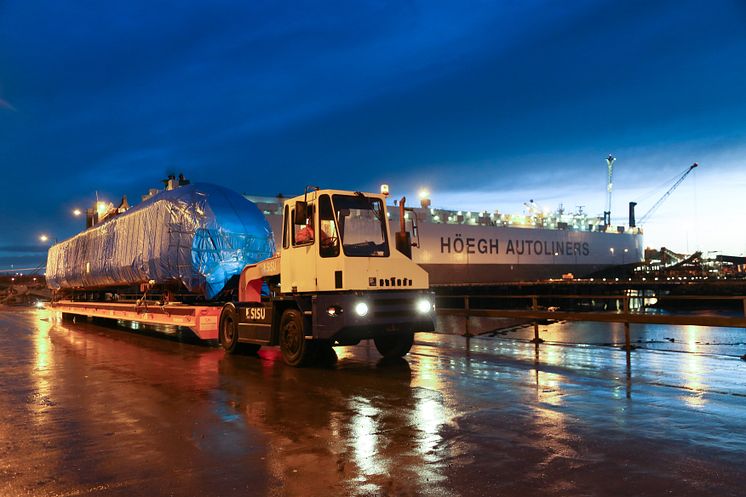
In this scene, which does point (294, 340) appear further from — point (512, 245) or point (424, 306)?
point (512, 245)

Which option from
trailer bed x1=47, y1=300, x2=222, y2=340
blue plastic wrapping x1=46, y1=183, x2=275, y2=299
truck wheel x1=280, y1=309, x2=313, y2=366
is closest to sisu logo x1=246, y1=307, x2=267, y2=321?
truck wheel x1=280, y1=309, x2=313, y2=366

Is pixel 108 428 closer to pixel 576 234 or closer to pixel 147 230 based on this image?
pixel 147 230

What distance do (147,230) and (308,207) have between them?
8264 millimetres

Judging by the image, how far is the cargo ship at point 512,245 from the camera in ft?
206

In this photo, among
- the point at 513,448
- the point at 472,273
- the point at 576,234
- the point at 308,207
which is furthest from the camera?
the point at 576,234

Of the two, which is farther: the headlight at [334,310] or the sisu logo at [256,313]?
the sisu logo at [256,313]

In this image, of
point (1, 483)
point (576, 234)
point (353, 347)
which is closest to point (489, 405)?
point (1, 483)

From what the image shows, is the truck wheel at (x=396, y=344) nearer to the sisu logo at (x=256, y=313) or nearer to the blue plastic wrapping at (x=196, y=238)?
the sisu logo at (x=256, y=313)

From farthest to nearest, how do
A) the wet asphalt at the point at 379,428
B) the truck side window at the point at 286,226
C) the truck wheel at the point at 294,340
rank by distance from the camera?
the truck side window at the point at 286,226 → the truck wheel at the point at 294,340 → the wet asphalt at the point at 379,428

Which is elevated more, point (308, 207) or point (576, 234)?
point (576, 234)

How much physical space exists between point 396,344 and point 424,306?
1.74 metres

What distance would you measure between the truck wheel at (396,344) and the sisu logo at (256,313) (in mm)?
2509

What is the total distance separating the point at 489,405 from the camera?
8055mm

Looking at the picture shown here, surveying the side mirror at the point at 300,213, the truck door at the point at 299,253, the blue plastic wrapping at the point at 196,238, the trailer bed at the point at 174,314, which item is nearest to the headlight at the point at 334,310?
the truck door at the point at 299,253
